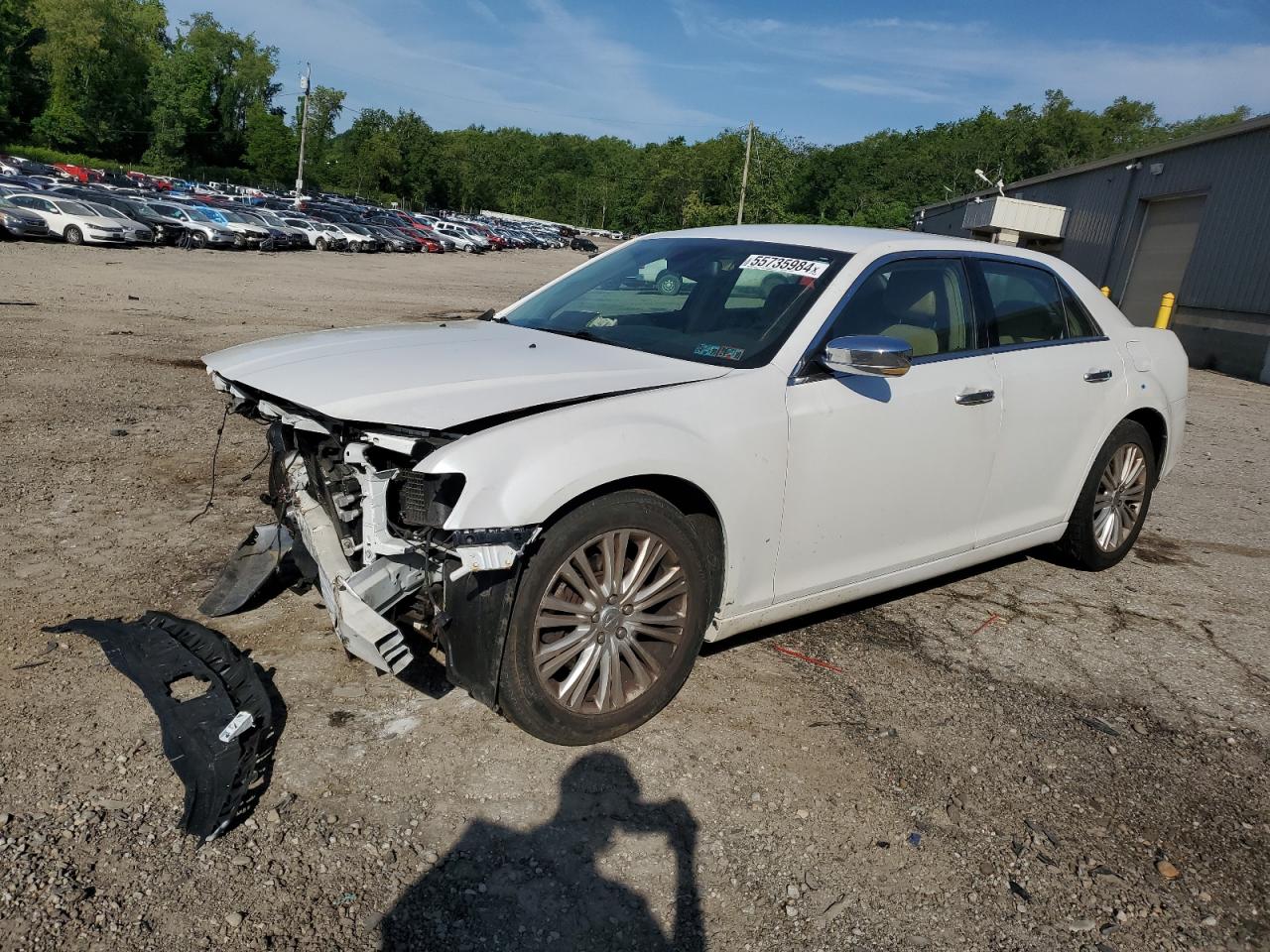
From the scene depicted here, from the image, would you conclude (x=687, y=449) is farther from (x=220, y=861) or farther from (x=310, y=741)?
(x=220, y=861)

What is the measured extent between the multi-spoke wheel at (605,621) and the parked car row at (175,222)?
29830 millimetres

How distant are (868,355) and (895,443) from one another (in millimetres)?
563

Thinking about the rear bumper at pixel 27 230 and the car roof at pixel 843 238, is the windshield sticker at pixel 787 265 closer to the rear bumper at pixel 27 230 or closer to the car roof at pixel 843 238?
the car roof at pixel 843 238

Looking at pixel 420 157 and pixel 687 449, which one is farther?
pixel 420 157

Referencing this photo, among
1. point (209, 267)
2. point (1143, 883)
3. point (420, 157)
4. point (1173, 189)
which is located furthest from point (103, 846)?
point (420, 157)

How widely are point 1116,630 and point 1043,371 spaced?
1.35 meters

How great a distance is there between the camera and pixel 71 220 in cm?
2842

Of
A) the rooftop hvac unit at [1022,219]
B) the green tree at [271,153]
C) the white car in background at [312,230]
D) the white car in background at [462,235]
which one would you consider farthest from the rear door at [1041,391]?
the green tree at [271,153]

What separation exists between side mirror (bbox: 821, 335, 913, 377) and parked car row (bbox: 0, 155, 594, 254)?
29867mm

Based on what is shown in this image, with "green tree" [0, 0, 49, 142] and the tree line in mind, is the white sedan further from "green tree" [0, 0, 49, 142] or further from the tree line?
"green tree" [0, 0, 49, 142]

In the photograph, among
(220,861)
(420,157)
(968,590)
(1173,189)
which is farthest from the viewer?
(420,157)

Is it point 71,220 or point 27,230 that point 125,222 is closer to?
point 71,220

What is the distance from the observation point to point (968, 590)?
16.6 feet

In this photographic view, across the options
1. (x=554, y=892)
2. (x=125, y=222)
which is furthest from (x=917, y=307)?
(x=125, y=222)
